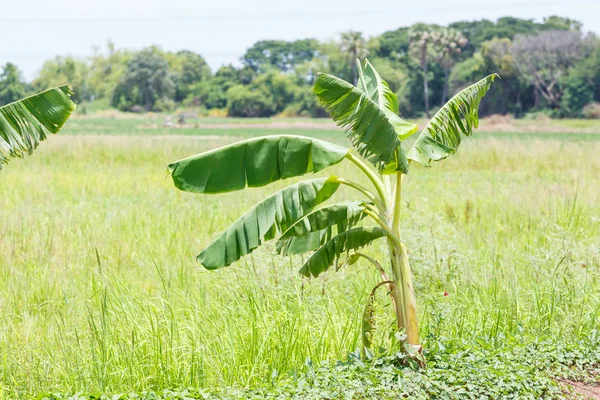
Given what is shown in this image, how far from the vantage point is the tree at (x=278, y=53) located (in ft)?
373

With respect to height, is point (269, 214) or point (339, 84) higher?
point (339, 84)

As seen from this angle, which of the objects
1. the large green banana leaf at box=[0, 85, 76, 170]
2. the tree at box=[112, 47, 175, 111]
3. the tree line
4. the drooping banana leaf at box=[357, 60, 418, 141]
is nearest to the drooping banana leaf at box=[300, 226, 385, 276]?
Result: the drooping banana leaf at box=[357, 60, 418, 141]

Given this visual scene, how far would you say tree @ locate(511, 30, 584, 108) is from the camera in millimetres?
64438

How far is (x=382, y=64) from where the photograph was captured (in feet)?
258

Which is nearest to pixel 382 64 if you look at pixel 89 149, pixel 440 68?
pixel 440 68

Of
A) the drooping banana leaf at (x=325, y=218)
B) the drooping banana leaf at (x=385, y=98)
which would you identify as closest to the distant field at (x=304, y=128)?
the drooping banana leaf at (x=385, y=98)

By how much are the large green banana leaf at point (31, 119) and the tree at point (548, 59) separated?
62554 millimetres

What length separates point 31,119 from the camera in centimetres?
513

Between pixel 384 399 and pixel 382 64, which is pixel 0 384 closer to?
pixel 384 399

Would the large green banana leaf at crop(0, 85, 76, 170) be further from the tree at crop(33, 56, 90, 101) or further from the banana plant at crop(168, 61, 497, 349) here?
the tree at crop(33, 56, 90, 101)

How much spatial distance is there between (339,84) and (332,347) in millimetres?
1802

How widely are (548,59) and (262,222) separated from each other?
215 feet

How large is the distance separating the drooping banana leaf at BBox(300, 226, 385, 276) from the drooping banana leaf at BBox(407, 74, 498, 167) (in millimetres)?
599

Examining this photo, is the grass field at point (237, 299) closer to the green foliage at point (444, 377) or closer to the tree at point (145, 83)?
the green foliage at point (444, 377)
